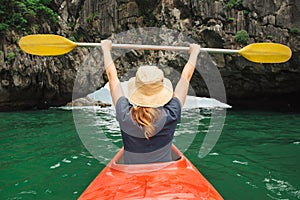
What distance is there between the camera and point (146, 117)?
149 cm

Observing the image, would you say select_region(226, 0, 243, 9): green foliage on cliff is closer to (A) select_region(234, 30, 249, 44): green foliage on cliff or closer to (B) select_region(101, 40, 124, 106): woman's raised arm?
(A) select_region(234, 30, 249, 44): green foliage on cliff

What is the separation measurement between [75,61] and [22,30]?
2802mm

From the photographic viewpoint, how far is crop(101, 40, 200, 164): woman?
151cm

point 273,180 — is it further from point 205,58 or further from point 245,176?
point 205,58

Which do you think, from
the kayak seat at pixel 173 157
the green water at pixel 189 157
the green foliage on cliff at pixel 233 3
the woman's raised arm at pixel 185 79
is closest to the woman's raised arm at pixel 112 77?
the woman's raised arm at pixel 185 79

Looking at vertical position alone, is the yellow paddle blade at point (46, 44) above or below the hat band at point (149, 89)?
above

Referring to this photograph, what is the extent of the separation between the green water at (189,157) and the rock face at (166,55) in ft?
20.9

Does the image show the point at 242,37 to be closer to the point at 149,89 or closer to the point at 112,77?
the point at 112,77

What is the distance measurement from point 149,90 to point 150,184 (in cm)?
52

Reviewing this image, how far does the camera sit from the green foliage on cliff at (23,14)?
38.9ft

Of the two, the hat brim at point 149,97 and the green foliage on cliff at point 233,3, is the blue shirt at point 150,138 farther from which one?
the green foliage on cliff at point 233,3

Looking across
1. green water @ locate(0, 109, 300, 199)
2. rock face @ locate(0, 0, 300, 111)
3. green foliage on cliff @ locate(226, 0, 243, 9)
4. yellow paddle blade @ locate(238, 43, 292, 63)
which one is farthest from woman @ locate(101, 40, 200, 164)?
green foliage on cliff @ locate(226, 0, 243, 9)

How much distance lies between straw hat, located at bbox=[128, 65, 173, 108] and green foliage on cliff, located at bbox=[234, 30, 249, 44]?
10.7 m

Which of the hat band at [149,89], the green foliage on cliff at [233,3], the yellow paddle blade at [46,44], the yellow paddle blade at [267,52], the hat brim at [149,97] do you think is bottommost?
the hat brim at [149,97]
